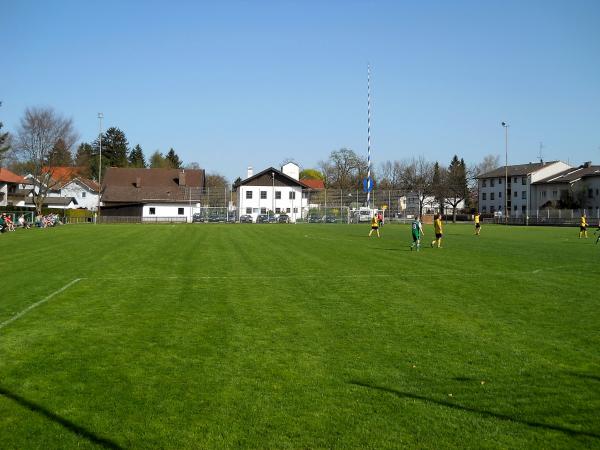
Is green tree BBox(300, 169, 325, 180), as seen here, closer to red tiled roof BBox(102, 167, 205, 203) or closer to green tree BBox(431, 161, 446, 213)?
green tree BBox(431, 161, 446, 213)

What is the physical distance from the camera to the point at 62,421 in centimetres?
546

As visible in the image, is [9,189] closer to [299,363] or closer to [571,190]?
[571,190]

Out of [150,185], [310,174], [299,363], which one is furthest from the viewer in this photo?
[310,174]

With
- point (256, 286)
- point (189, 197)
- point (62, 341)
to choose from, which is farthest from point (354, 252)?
point (189, 197)

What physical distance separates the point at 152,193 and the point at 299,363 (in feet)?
289

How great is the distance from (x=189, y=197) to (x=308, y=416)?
86.1 meters

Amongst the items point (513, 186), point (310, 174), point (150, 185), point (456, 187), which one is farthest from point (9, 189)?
point (310, 174)

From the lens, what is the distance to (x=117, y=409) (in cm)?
575

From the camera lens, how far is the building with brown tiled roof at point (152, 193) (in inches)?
3469

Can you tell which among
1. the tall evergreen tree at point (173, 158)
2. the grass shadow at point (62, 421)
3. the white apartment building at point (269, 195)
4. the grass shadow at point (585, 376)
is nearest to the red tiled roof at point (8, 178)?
A: the white apartment building at point (269, 195)

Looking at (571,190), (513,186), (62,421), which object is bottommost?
(62,421)

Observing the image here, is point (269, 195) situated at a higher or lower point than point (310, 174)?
lower

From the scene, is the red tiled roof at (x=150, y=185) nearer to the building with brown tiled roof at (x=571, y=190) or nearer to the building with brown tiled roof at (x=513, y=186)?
the building with brown tiled roof at (x=513, y=186)

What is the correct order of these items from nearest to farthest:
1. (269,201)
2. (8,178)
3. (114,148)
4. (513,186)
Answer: (8,178) < (269,201) < (513,186) < (114,148)
